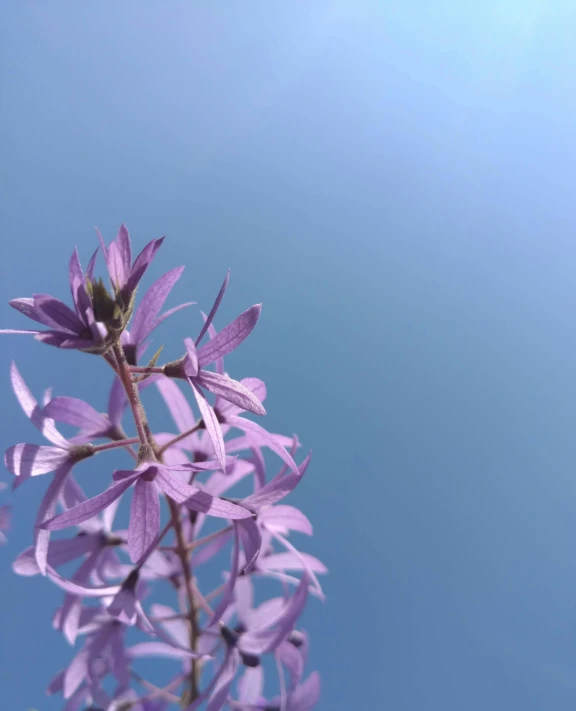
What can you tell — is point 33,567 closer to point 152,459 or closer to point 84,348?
point 152,459

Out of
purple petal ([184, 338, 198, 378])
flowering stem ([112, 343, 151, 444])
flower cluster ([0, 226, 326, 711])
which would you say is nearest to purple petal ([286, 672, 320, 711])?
flower cluster ([0, 226, 326, 711])

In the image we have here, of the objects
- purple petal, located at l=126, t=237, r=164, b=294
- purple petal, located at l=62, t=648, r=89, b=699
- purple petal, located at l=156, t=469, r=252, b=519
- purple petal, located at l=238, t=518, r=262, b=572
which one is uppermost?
purple petal, located at l=126, t=237, r=164, b=294

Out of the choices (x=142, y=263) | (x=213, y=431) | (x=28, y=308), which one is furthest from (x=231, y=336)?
(x=28, y=308)

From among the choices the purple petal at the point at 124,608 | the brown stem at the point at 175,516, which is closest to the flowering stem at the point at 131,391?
the brown stem at the point at 175,516

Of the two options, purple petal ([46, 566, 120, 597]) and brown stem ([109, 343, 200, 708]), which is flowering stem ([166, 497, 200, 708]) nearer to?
brown stem ([109, 343, 200, 708])

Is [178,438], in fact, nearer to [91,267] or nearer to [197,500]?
[197,500]

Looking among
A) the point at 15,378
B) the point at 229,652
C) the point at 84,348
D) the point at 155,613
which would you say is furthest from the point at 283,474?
the point at 155,613
